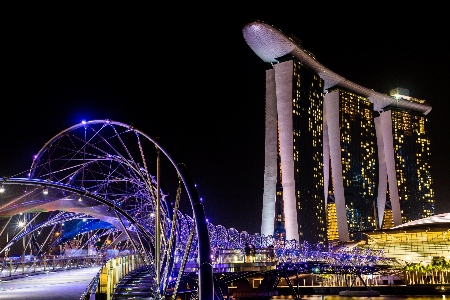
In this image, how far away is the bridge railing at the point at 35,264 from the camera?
39.6 metres

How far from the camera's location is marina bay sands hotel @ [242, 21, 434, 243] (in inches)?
4542

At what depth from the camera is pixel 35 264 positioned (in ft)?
147

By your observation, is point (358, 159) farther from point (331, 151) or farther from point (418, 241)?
point (418, 241)

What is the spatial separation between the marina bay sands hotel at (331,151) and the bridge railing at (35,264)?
61482 millimetres

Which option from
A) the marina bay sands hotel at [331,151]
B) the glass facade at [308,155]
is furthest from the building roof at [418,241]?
the glass facade at [308,155]

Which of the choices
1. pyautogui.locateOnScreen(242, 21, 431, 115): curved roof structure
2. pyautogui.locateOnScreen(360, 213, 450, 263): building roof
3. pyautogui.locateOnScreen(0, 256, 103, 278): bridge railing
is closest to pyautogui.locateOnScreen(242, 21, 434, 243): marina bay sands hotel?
pyautogui.locateOnScreen(242, 21, 431, 115): curved roof structure

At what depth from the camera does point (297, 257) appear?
6006cm

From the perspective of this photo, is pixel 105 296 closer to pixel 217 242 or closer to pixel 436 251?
pixel 217 242

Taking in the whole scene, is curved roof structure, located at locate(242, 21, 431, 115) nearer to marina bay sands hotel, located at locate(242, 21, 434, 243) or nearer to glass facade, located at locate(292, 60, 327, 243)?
marina bay sands hotel, located at locate(242, 21, 434, 243)

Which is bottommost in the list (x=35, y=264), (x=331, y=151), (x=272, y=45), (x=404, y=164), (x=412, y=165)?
(x=35, y=264)

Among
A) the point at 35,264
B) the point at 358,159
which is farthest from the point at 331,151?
the point at 35,264

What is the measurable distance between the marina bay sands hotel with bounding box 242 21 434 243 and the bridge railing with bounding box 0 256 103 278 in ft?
202

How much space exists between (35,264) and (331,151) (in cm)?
11174

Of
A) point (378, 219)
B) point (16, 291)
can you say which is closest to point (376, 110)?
point (378, 219)
